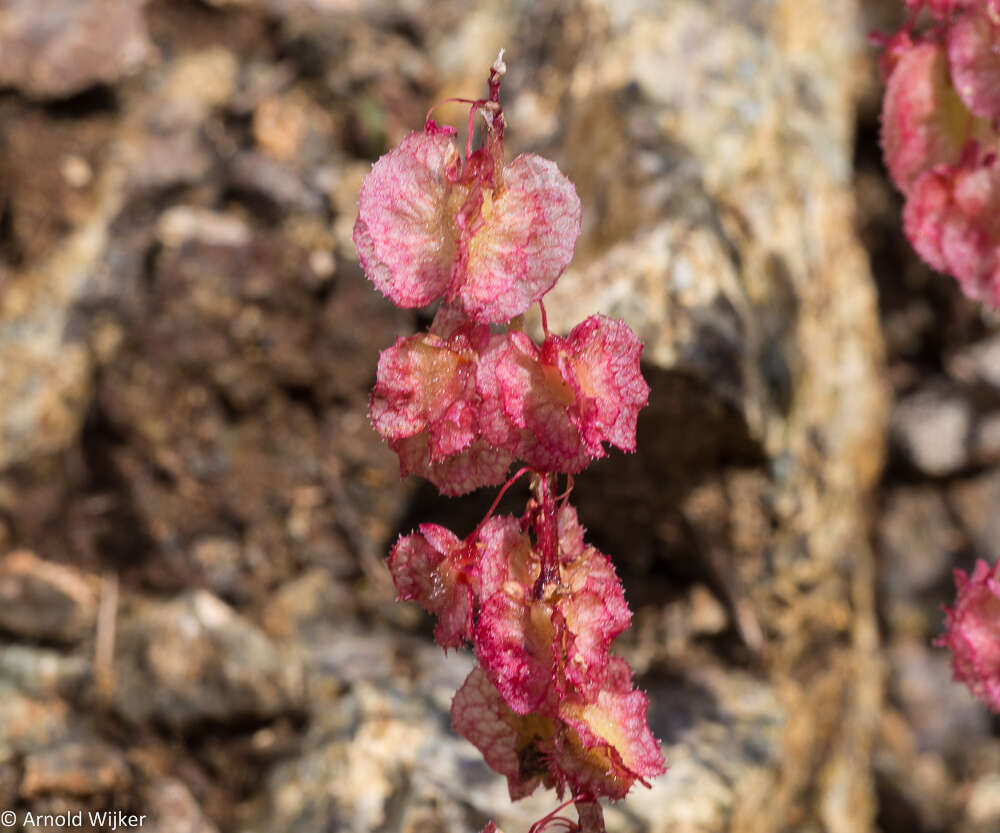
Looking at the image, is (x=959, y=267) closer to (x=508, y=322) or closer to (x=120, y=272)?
(x=508, y=322)

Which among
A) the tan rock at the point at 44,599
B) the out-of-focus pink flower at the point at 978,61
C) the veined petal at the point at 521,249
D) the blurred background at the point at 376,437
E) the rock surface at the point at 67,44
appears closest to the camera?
the veined petal at the point at 521,249

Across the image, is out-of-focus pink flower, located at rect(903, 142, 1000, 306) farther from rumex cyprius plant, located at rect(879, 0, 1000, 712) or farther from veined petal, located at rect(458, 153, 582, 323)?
veined petal, located at rect(458, 153, 582, 323)

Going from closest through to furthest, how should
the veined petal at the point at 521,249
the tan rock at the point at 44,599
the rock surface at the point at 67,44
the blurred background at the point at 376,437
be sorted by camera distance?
the veined petal at the point at 521,249, the blurred background at the point at 376,437, the tan rock at the point at 44,599, the rock surface at the point at 67,44

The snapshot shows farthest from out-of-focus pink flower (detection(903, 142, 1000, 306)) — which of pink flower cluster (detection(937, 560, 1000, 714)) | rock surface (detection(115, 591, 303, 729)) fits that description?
rock surface (detection(115, 591, 303, 729))

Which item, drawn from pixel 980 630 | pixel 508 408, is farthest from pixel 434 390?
pixel 980 630

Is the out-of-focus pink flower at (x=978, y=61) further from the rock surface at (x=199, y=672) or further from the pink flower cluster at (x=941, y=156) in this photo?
the rock surface at (x=199, y=672)

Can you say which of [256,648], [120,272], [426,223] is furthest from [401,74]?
[426,223]

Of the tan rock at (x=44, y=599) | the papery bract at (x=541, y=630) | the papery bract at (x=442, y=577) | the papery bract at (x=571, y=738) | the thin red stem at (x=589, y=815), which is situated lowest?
the thin red stem at (x=589, y=815)

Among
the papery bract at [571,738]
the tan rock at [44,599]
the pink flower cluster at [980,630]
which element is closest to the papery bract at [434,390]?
the papery bract at [571,738]
